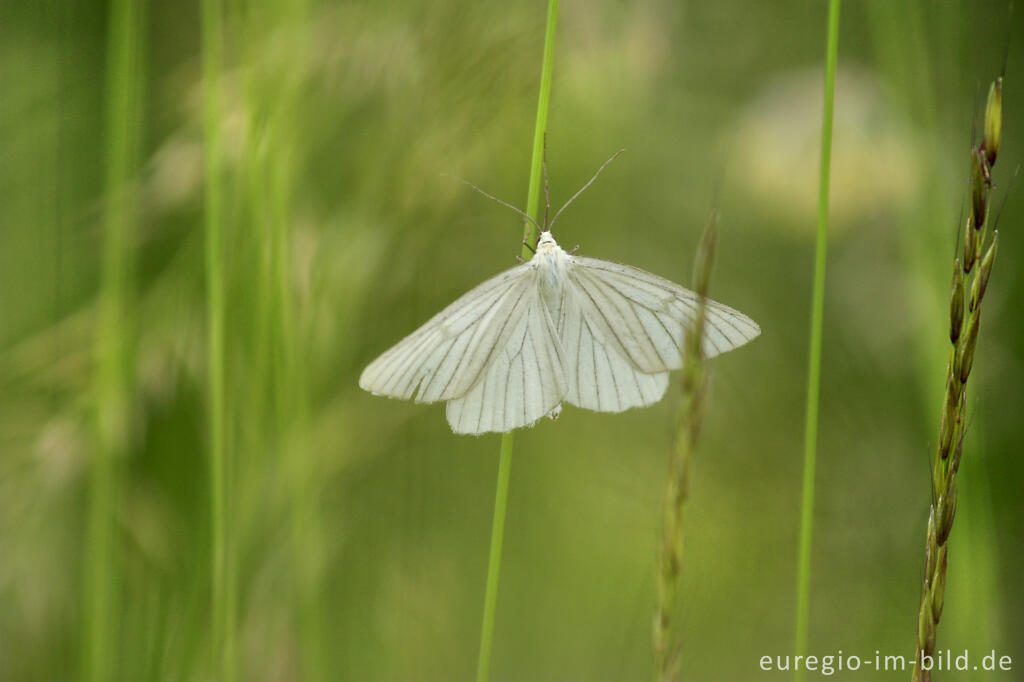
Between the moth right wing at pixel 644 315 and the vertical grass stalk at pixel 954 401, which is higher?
the moth right wing at pixel 644 315

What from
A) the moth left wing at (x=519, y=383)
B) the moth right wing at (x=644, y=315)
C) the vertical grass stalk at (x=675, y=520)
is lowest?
the vertical grass stalk at (x=675, y=520)

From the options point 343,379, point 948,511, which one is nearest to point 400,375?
point 343,379

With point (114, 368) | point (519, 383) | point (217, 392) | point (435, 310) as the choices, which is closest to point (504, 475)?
point (519, 383)

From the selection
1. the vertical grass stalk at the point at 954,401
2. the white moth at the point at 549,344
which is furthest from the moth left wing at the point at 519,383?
the vertical grass stalk at the point at 954,401

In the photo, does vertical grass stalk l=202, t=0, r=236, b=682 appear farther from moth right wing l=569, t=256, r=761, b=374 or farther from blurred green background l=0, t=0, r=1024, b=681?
moth right wing l=569, t=256, r=761, b=374

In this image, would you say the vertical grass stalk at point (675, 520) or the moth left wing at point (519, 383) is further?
the moth left wing at point (519, 383)

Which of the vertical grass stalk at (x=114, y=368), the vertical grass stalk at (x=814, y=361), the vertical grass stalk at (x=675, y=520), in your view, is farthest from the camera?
the vertical grass stalk at (x=114, y=368)

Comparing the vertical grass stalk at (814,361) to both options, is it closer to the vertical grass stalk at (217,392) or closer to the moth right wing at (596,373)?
the moth right wing at (596,373)

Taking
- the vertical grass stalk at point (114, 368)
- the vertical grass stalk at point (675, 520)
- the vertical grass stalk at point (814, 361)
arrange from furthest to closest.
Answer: the vertical grass stalk at point (114, 368) < the vertical grass stalk at point (814, 361) < the vertical grass stalk at point (675, 520)
